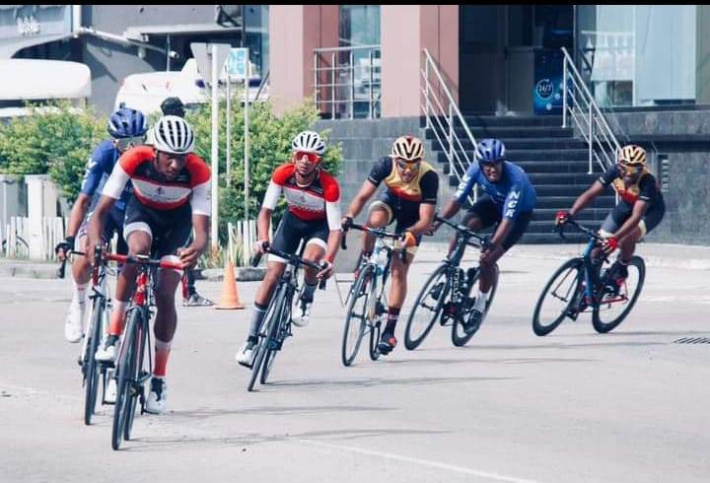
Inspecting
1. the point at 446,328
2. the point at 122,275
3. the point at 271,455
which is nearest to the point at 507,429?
the point at 271,455

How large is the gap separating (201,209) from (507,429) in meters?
2.24

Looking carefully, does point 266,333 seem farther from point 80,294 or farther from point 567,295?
point 567,295

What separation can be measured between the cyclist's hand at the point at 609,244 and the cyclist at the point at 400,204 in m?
2.31

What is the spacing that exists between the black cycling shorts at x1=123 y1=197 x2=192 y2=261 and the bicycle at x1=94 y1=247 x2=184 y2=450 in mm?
383

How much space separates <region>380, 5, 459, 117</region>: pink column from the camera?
3084cm

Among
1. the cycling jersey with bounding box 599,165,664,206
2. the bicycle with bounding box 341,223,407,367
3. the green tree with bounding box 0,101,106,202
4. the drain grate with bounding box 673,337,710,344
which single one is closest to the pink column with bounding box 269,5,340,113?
the green tree with bounding box 0,101,106,202

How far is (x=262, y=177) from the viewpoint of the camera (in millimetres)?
26141

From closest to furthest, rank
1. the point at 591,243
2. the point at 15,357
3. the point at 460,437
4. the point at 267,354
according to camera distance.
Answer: the point at 460,437 < the point at 267,354 < the point at 15,357 < the point at 591,243

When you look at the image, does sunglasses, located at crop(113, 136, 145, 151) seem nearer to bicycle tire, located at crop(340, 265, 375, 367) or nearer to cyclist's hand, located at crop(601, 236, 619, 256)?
bicycle tire, located at crop(340, 265, 375, 367)

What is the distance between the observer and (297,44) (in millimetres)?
33719

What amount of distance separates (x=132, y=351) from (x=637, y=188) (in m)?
7.43

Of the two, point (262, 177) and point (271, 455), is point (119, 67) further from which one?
point (271, 455)

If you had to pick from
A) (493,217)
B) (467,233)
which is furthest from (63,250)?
(493,217)

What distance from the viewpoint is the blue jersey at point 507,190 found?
1528 centimetres
